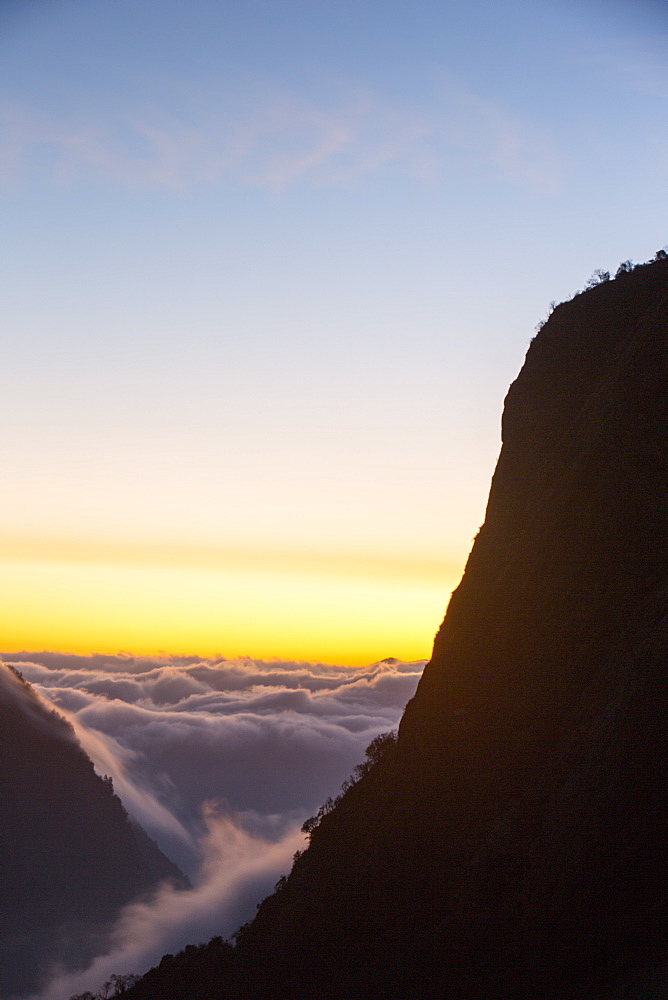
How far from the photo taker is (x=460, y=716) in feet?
153

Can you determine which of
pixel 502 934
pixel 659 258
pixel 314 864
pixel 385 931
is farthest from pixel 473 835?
pixel 659 258

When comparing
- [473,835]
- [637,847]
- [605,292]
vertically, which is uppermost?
[605,292]

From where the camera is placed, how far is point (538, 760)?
37.0 meters

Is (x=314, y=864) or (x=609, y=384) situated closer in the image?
(x=609, y=384)

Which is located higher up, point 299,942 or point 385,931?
point 385,931

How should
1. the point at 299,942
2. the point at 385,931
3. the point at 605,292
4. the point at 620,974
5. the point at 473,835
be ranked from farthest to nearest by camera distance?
the point at 605,292
the point at 299,942
the point at 385,931
the point at 473,835
the point at 620,974

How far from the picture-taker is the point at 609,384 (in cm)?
4497

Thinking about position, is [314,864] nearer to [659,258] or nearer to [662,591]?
[662,591]

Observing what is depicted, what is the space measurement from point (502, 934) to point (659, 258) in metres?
53.3

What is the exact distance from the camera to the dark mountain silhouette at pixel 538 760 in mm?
29375

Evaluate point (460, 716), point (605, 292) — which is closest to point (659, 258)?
point (605, 292)

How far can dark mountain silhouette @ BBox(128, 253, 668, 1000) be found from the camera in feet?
96.4

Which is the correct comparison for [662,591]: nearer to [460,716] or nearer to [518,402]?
[460,716]

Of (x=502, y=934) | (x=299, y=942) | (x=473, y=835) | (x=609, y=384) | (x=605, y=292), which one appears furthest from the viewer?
(x=605, y=292)
